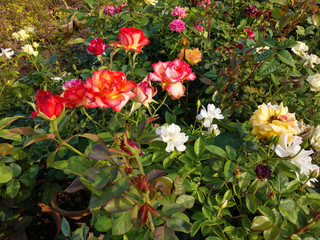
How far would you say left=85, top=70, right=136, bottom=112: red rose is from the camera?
690mm

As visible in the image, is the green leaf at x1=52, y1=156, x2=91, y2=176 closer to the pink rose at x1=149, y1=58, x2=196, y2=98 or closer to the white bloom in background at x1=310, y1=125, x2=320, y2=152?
the pink rose at x1=149, y1=58, x2=196, y2=98

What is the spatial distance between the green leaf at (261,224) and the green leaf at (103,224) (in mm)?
436

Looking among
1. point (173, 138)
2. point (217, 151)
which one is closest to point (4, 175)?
point (173, 138)

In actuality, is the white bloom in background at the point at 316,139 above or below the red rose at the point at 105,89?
below

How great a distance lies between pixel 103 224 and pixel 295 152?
0.63 m

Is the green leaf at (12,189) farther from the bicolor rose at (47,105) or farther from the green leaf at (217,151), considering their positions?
the green leaf at (217,151)

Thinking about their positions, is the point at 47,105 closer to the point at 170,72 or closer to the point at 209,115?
the point at 170,72

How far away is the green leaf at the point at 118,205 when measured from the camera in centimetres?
58

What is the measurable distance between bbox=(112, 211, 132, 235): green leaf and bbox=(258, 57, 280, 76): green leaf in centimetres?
80

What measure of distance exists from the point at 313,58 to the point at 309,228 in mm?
1106

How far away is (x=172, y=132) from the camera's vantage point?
83 centimetres

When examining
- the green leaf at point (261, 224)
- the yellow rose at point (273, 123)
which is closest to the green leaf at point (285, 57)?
the yellow rose at point (273, 123)

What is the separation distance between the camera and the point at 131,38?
98cm

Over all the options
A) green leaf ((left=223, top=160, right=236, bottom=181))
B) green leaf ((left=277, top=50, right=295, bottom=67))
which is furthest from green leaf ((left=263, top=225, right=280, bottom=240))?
green leaf ((left=277, top=50, right=295, bottom=67))
